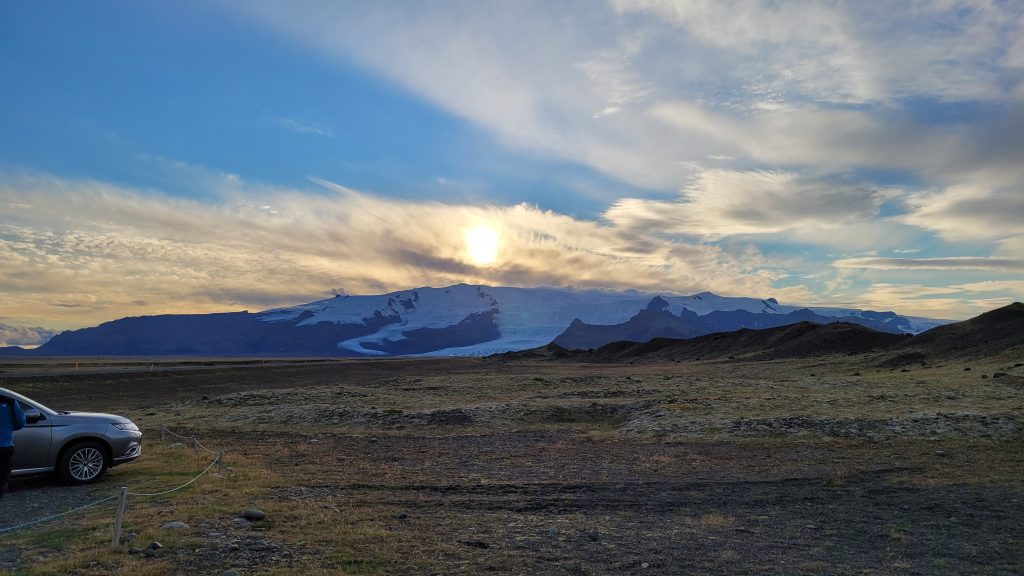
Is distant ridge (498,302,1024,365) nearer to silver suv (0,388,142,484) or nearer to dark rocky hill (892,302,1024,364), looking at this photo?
dark rocky hill (892,302,1024,364)

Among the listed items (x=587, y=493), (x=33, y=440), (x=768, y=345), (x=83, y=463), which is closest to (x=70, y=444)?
(x=83, y=463)

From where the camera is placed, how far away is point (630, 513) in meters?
14.6

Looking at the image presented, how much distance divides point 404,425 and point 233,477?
52.6 ft

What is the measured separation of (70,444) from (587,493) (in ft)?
45.0

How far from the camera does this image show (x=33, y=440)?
16.5 meters

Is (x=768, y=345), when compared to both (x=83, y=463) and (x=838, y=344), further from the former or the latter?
(x=83, y=463)

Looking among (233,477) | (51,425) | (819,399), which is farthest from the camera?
(819,399)

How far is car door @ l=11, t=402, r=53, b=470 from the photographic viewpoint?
1631 cm

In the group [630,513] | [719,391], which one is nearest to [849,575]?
[630,513]

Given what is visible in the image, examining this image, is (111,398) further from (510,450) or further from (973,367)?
(973,367)

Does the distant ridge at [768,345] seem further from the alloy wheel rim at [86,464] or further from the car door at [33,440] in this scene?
the car door at [33,440]

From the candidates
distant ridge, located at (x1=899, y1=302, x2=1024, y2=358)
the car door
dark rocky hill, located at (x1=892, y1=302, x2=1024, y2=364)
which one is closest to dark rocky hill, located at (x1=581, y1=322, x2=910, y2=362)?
distant ridge, located at (x1=899, y1=302, x2=1024, y2=358)

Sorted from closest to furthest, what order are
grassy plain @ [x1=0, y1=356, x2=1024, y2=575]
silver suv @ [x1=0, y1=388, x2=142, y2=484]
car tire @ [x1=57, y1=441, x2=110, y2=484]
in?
grassy plain @ [x1=0, y1=356, x2=1024, y2=575] → silver suv @ [x1=0, y1=388, x2=142, y2=484] → car tire @ [x1=57, y1=441, x2=110, y2=484]

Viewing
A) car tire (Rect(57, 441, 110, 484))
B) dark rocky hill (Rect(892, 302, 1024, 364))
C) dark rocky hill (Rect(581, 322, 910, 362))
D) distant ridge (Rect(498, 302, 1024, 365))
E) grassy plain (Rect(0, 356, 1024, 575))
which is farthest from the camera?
dark rocky hill (Rect(581, 322, 910, 362))
